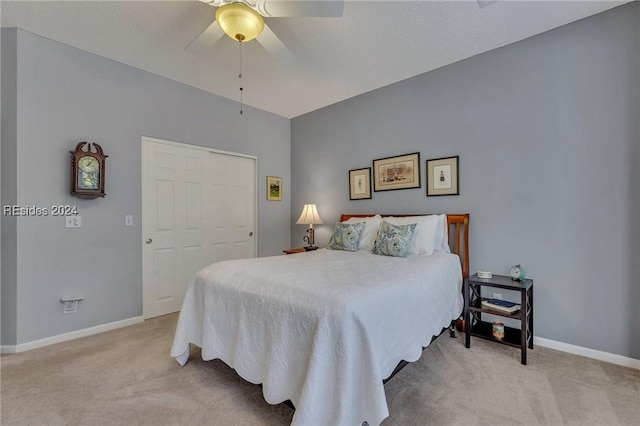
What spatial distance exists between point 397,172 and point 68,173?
3431 millimetres

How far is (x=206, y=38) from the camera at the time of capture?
2152 millimetres

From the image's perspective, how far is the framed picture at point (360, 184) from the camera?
3.87m

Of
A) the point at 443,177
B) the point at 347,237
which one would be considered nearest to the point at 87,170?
the point at 347,237

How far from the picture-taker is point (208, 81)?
3514 mm

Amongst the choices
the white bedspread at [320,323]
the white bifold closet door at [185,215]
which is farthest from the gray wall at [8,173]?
the white bedspread at [320,323]

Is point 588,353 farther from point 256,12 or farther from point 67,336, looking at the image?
point 67,336

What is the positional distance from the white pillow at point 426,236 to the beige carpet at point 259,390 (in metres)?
0.87

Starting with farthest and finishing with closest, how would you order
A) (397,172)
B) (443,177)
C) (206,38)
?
(397,172) < (443,177) < (206,38)

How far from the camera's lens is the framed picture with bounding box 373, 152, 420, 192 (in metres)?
3.40

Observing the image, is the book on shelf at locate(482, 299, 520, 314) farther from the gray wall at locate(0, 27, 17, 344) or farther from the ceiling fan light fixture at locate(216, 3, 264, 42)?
the gray wall at locate(0, 27, 17, 344)

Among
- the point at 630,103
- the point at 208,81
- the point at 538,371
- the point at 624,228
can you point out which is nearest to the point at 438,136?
the point at 630,103

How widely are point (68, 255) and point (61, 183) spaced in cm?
68

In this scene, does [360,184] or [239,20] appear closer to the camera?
[239,20]

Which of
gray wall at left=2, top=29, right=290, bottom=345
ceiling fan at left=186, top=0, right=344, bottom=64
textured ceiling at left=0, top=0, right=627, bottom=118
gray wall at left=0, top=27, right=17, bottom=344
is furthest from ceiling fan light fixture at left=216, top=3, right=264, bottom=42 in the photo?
gray wall at left=0, top=27, right=17, bottom=344
